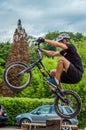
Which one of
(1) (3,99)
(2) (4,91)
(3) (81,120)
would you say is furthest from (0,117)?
(2) (4,91)

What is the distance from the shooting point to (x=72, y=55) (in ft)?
33.5

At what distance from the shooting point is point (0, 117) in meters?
32.9

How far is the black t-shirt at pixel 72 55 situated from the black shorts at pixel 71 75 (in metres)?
0.14

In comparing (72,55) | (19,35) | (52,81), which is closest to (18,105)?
(19,35)

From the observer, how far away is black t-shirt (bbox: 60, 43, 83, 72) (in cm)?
1016

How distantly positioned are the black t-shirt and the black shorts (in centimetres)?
14

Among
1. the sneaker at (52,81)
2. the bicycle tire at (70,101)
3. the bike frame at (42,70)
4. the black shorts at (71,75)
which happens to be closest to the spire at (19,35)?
the bicycle tire at (70,101)

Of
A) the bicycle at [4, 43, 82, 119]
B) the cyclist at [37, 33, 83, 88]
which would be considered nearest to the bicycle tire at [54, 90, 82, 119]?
the bicycle at [4, 43, 82, 119]

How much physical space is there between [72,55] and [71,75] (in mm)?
403

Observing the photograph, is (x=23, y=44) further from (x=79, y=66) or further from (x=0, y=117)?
(x=79, y=66)

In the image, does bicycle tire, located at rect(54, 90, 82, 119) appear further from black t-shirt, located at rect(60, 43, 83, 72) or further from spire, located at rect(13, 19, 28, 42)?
spire, located at rect(13, 19, 28, 42)

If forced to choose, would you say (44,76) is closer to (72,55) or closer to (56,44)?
(72,55)

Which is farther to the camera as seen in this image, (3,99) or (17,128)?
(3,99)

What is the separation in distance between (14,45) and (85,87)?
14.8 meters
